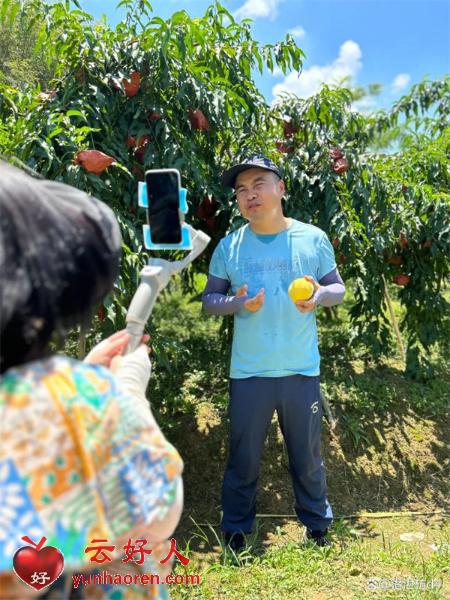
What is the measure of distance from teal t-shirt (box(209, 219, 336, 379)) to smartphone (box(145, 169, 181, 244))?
3.11ft

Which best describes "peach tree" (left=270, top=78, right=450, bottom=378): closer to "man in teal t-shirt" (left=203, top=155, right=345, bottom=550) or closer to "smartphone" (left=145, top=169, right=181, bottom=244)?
"man in teal t-shirt" (left=203, top=155, right=345, bottom=550)

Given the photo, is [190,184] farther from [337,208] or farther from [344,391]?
[344,391]

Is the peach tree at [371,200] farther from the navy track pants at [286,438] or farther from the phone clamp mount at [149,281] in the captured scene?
the phone clamp mount at [149,281]

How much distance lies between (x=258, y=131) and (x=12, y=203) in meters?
2.25

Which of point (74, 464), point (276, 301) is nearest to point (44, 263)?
point (74, 464)

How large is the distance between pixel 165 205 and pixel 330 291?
103 cm

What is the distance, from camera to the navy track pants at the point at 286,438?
6.94 feet

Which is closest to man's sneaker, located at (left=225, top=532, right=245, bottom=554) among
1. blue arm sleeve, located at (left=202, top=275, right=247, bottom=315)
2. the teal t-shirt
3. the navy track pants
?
the navy track pants

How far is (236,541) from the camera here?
2.28 meters

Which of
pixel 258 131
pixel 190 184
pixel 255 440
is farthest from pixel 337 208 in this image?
pixel 255 440

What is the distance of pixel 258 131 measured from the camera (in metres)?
2.79

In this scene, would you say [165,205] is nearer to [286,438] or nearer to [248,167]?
[248,167]

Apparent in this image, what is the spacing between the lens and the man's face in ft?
6.83

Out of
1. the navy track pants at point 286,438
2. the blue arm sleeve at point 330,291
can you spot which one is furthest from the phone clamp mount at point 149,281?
the navy track pants at point 286,438
